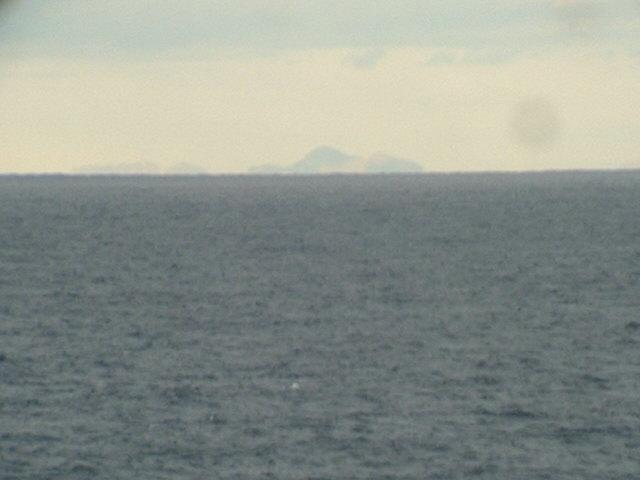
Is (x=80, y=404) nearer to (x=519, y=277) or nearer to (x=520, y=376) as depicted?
(x=520, y=376)

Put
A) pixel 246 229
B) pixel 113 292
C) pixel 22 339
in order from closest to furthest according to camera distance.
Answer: pixel 22 339 → pixel 113 292 → pixel 246 229

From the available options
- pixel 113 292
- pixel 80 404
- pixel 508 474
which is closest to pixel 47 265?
pixel 113 292

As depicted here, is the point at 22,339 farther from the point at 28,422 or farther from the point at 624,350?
the point at 624,350

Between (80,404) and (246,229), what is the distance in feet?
378

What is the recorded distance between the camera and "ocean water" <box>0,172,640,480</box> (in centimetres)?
4147

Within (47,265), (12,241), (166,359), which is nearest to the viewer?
(166,359)

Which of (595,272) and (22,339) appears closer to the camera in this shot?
(22,339)

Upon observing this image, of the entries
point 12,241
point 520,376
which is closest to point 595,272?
point 520,376

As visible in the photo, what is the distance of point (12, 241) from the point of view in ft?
444

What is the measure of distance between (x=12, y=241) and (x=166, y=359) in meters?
81.8

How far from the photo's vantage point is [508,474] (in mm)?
39656

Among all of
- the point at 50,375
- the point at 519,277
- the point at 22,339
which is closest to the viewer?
the point at 50,375

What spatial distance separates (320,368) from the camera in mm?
55875

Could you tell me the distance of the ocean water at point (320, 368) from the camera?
41.5 meters
